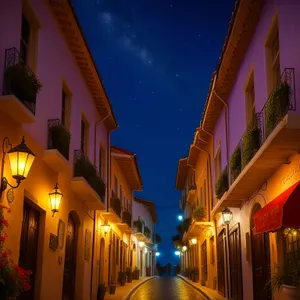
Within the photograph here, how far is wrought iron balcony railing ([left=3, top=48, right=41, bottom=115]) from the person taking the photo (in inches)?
346

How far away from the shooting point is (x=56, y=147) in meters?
12.0

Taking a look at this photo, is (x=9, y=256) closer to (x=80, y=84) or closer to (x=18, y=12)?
(x=18, y=12)

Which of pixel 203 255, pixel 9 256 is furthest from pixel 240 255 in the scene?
pixel 203 255

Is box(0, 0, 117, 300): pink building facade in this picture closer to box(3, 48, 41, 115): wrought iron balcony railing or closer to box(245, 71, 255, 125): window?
box(3, 48, 41, 115): wrought iron balcony railing

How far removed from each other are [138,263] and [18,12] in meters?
35.1

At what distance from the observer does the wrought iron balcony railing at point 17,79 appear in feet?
28.8

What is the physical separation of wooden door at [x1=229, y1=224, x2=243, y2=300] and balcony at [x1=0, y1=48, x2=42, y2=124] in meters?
9.30

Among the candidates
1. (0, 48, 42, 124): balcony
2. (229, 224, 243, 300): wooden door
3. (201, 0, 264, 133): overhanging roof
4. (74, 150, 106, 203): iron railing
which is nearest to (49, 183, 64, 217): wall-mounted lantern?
(74, 150, 106, 203): iron railing

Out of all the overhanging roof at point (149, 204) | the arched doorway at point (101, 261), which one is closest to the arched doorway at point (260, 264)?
the arched doorway at point (101, 261)

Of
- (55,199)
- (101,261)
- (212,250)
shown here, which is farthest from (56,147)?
(212,250)

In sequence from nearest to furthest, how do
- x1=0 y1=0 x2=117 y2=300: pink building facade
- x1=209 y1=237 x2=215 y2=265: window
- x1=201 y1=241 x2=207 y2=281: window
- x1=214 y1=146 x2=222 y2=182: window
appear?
x1=0 y1=0 x2=117 y2=300: pink building facade
x1=214 y1=146 x2=222 y2=182: window
x1=209 y1=237 x2=215 y2=265: window
x1=201 y1=241 x2=207 y2=281: window

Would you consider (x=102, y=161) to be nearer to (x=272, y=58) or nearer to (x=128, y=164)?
(x=128, y=164)

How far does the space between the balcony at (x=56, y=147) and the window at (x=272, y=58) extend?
526 cm

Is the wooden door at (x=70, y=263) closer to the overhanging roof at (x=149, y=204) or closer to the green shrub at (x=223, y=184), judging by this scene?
the green shrub at (x=223, y=184)
